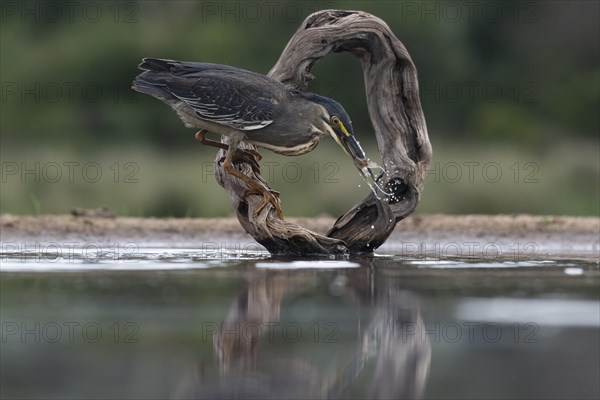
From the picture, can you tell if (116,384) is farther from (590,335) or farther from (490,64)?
(490,64)

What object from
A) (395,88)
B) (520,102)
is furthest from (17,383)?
(520,102)

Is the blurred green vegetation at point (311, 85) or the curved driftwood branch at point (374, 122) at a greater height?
the blurred green vegetation at point (311, 85)

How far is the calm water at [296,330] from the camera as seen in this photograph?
19.2ft

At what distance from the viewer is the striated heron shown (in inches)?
436

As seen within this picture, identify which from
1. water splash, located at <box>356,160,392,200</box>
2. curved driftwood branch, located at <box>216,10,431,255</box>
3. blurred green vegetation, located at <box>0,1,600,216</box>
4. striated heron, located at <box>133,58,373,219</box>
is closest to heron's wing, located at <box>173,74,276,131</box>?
striated heron, located at <box>133,58,373,219</box>

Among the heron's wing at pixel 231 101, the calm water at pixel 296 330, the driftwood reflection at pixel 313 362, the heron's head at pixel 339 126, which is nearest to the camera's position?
the driftwood reflection at pixel 313 362

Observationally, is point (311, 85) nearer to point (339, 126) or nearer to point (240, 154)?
point (240, 154)

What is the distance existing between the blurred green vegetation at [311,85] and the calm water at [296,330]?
1030 cm

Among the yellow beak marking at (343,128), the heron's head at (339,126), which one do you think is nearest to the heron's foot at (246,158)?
the heron's head at (339,126)

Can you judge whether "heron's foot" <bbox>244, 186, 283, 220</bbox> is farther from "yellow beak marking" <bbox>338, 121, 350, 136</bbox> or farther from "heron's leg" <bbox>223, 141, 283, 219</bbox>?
"yellow beak marking" <bbox>338, 121, 350, 136</bbox>

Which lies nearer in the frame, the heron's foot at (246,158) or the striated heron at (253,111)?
the striated heron at (253,111)

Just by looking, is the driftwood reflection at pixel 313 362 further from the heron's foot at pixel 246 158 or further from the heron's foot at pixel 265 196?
the heron's foot at pixel 246 158

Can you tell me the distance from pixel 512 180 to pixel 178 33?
45.9ft

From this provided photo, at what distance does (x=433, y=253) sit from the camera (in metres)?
12.5
